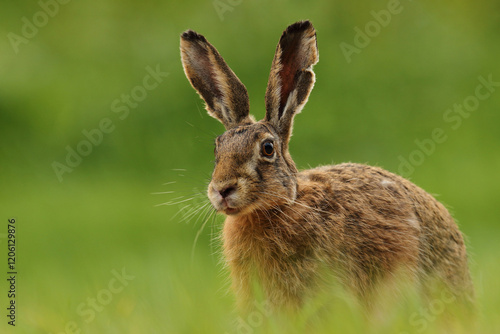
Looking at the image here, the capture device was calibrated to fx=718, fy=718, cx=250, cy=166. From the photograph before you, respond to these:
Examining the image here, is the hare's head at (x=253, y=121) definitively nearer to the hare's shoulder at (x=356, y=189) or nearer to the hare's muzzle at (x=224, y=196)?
the hare's muzzle at (x=224, y=196)

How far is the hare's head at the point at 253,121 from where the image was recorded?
4.52 m

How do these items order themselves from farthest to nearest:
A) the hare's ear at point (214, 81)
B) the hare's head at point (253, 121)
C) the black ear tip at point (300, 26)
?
the hare's ear at point (214, 81) → the black ear tip at point (300, 26) → the hare's head at point (253, 121)

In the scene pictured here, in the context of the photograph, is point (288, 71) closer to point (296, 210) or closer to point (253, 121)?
point (253, 121)

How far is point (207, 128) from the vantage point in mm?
8789

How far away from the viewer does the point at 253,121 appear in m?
5.18

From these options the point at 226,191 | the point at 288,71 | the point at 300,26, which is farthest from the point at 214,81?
the point at 226,191

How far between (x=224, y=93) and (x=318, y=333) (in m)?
2.22

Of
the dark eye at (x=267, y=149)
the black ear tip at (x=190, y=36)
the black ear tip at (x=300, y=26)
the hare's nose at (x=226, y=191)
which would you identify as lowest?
the hare's nose at (x=226, y=191)

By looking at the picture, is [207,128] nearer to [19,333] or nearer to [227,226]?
[227,226]

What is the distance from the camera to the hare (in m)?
4.62

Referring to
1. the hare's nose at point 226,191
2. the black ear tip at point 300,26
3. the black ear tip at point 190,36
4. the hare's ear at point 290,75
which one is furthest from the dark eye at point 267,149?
the black ear tip at point 190,36

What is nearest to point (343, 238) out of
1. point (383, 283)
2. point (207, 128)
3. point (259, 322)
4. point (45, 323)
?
point (383, 283)

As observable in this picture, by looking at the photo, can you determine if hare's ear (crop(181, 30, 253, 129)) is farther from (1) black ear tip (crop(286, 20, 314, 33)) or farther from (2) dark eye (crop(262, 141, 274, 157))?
(1) black ear tip (crop(286, 20, 314, 33))

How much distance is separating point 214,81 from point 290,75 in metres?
0.58
